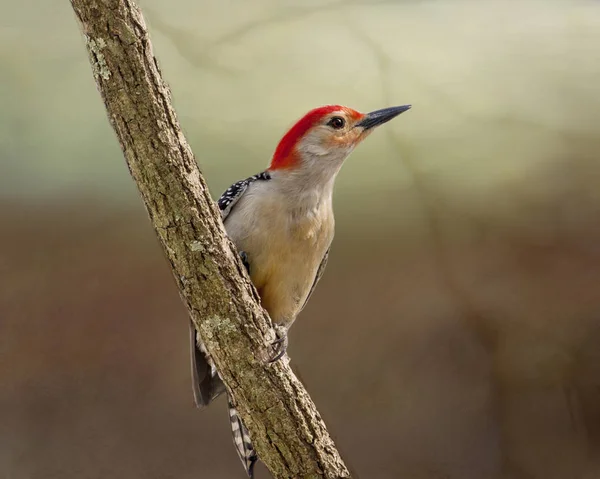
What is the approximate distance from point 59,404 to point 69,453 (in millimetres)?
209

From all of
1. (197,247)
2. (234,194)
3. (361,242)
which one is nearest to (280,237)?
(234,194)

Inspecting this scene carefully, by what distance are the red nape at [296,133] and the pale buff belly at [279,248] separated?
0.21 m

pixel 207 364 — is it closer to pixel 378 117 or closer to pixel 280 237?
pixel 280 237

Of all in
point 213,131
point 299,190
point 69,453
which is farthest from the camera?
point 213,131

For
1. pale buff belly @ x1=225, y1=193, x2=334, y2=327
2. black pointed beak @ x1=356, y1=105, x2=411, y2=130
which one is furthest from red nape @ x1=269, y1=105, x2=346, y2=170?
pale buff belly @ x1=225, y1=193, x2=334, y2=327

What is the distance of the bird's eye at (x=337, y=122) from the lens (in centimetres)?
267

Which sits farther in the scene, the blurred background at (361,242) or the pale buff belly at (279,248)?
the blurred background at (361,242)

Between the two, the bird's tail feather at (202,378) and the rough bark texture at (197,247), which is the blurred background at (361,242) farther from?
the rough bark texture at (197,247)

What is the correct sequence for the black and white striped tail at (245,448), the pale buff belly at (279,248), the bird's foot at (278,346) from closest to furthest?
the bird's foot at (278,346) < the pale buff belly at (279,248) < the black and white striped tail at (245,448)

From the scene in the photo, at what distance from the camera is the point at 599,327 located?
11.5 ft

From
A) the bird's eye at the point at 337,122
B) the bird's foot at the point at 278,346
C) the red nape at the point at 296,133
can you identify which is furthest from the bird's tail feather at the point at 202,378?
the bird's eye at the point at 337,122

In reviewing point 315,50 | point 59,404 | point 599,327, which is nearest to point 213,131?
point 315,50

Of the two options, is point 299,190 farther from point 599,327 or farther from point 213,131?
point 599,327

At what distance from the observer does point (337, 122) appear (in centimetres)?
267
